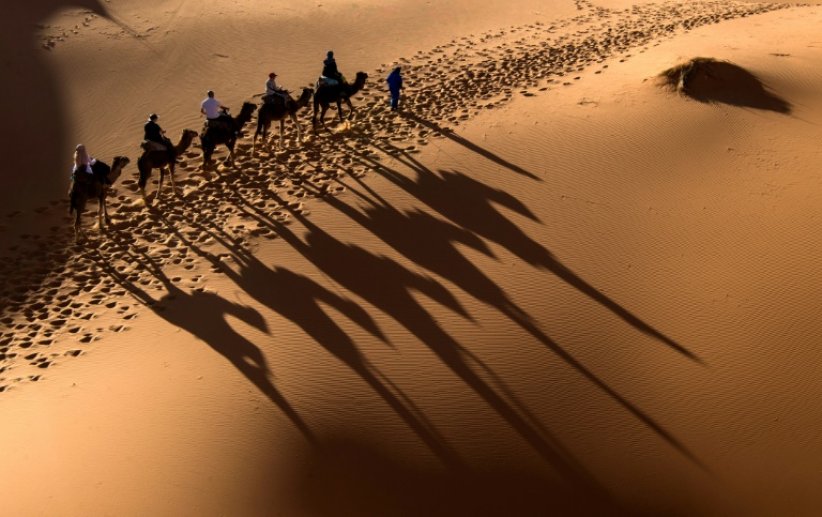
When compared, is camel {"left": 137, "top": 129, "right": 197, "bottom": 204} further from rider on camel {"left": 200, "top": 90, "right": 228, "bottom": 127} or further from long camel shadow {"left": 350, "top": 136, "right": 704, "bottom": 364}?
long camel shadow {"left": 350, "top": 136, "right": 704, "bottom": 364}

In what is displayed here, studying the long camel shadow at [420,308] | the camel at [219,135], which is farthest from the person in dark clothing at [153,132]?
the long camel shadow at [420,308]

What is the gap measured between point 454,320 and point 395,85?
798 centimetres

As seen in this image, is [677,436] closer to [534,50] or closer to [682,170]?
[682,170]

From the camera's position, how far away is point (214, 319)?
10031mm

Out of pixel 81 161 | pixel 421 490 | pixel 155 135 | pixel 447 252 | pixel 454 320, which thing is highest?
pixel 155 135

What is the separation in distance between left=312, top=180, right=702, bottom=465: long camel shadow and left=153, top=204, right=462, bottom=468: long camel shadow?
159 centimetres

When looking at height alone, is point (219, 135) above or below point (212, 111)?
below

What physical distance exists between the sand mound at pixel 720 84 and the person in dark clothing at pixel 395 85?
5.69 m

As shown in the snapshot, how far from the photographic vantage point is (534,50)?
19.7 meters

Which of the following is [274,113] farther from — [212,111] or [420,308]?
[420,308]

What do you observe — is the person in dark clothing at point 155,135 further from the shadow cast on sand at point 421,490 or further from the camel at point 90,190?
the shadow cast on sand at point 421,490

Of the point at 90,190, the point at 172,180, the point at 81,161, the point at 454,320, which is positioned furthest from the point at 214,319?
the point at 172,180

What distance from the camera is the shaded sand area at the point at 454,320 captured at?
7750 mm

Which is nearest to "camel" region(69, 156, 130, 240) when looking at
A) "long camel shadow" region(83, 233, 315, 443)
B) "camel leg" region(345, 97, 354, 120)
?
"long camel shadow" region(83, 233, 315, 443)
